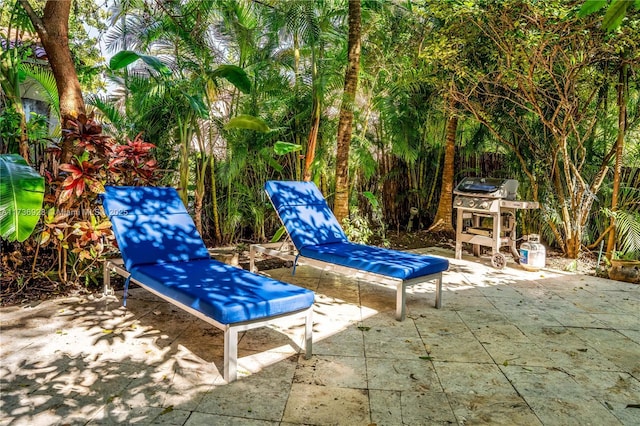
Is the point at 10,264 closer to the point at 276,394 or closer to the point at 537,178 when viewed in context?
the point at 276,394

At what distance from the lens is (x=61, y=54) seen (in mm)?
4211

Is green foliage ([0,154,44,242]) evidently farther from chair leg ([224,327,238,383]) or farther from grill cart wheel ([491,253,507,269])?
grill cart wheel ([491,253,507,269])

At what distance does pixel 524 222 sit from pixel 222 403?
21.6 ft

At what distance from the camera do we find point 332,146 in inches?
278

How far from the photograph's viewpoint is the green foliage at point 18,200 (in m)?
3.07

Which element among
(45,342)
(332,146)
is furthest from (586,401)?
(332,146)

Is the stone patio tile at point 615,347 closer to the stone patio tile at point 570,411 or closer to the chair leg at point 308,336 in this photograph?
the stone patio tile at point 570,411

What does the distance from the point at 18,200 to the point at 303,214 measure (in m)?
2.79

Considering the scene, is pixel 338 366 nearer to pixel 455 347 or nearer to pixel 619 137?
pixel 455 347

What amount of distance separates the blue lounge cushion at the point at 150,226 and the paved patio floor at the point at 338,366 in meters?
0.52

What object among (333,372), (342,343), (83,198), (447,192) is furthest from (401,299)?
(447,192)

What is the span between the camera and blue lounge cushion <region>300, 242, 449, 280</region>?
148 inches

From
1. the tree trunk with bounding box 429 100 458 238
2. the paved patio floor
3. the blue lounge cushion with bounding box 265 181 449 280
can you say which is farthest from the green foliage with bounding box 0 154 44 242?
the tree trunk with bounding box 429 100 458 238

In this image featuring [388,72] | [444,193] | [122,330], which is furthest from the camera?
[444,193]
